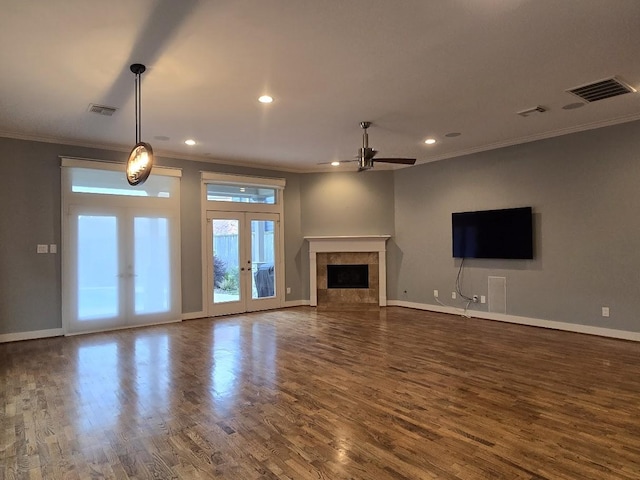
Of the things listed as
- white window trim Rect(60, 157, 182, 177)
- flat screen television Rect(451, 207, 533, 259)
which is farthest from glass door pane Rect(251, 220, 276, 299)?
flat screen television Rect(451, 207, 533, 259)

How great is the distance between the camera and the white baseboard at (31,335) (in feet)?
18.6

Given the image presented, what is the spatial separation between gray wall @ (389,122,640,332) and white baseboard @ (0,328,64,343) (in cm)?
645

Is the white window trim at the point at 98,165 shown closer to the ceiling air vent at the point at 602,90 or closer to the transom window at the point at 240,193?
the transom window at the point at 240,193

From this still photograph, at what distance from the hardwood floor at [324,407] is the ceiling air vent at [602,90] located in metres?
2.96

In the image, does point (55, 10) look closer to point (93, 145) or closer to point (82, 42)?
point (82, 42)

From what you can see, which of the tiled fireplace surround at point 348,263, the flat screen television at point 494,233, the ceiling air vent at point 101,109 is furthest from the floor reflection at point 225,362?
the flat screen television at point 494,233

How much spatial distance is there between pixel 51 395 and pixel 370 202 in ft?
21.4

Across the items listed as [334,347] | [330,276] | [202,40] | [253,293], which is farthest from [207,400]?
[330,276]

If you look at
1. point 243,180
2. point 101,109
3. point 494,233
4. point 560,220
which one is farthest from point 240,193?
point 560,220

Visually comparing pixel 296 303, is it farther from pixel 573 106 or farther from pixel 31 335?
pixel 573 106

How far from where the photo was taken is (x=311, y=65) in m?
3.64

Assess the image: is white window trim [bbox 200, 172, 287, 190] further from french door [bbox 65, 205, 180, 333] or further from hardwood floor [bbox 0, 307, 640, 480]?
hardwood floor [bbox 0, 307, 640, 480]

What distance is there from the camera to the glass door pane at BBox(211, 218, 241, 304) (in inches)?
300

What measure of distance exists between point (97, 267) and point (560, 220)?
23.7ft
